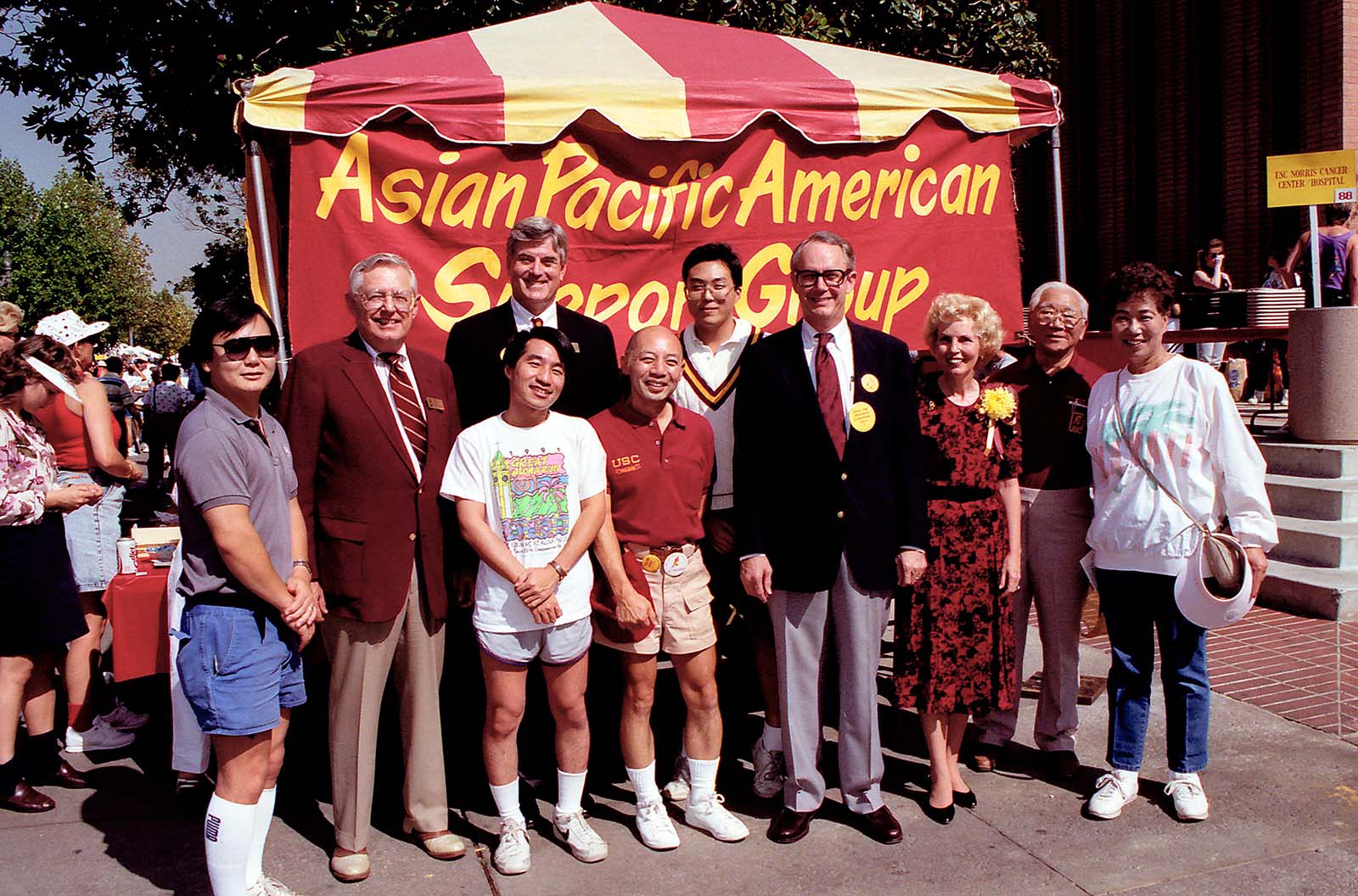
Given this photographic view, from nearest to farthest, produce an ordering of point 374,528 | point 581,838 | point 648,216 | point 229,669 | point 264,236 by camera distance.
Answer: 1. point 229,669
2. point 374,528
3. point 581,838
4. point 264,236
5. point 648,216

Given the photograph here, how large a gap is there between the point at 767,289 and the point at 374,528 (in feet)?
8.06

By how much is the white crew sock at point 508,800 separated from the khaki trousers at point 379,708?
0.71ft

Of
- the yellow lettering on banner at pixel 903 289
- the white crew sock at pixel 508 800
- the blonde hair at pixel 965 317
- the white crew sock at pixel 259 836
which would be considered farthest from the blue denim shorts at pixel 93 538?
the yellow lettering on banner at pixel 903 289

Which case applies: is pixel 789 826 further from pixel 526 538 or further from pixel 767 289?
pixel 767 289

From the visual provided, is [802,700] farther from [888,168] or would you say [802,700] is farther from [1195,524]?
[888,168]

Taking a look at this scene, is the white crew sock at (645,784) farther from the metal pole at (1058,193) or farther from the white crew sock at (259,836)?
the metal pole at (1058,193)

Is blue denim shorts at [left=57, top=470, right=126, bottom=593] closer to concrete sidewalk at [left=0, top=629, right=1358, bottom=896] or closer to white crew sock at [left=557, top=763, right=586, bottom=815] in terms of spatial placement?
concrete sidewalk at [left=0, top=629, right=1358, bottom=896]

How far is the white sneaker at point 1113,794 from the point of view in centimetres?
393

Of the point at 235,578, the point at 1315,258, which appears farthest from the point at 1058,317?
the point at 1315,258

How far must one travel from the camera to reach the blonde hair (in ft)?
12.7

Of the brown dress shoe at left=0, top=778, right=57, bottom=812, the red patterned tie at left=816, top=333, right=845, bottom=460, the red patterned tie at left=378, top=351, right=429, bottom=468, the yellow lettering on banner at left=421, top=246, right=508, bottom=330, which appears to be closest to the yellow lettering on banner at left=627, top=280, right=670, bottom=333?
the yellow lettering on banner at left=421, top=246, right=508, bottom=330

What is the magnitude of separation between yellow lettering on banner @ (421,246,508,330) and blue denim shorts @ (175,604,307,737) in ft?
6.47

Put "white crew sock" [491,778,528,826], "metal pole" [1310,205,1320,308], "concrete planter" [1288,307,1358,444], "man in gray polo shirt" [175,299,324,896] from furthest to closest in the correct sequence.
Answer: "metal pole" [1310,205,1320,308], "concrete planter" [1288,307,1358,444], "white crew sock" [491,778,528,826], "man in gray polo shirt" [175,299,324,896]

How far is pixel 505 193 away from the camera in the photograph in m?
4.80
